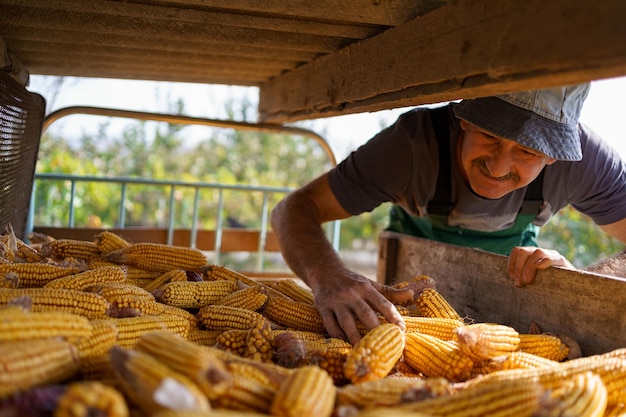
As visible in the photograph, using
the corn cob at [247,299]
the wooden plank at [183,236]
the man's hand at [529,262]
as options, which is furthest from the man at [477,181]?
the wooden plank at [183,236]

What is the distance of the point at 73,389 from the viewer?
1299mm

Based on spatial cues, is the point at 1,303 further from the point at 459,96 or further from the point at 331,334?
the point at 459,96

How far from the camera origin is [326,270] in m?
2.77

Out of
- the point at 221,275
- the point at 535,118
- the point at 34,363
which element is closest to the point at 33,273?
the point at 221,275

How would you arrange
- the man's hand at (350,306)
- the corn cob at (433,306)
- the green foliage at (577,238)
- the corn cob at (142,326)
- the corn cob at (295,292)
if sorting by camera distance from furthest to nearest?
1. the green foliage at (577,238)
2. the corn cob at (295,292)
3. the corn cob at (433,306)
4. the man's hand at (350,306)
5. the corn cob at (142,326)

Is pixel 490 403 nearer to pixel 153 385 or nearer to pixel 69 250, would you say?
pixel 153 385

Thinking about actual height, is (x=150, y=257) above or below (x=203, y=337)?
above

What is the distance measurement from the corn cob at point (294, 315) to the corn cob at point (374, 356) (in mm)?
535

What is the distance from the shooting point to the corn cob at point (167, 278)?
2.71 metres

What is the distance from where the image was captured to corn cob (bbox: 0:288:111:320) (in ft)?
6.64

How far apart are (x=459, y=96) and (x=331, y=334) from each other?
106 cm

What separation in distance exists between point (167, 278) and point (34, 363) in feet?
4.00

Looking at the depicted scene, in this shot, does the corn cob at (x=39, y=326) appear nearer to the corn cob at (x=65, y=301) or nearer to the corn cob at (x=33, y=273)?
the corn cob at (x=65, y=301)

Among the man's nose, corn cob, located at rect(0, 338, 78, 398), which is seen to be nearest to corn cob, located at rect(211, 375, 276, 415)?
corn cob, located at rect(0, 338, 78, 398)
